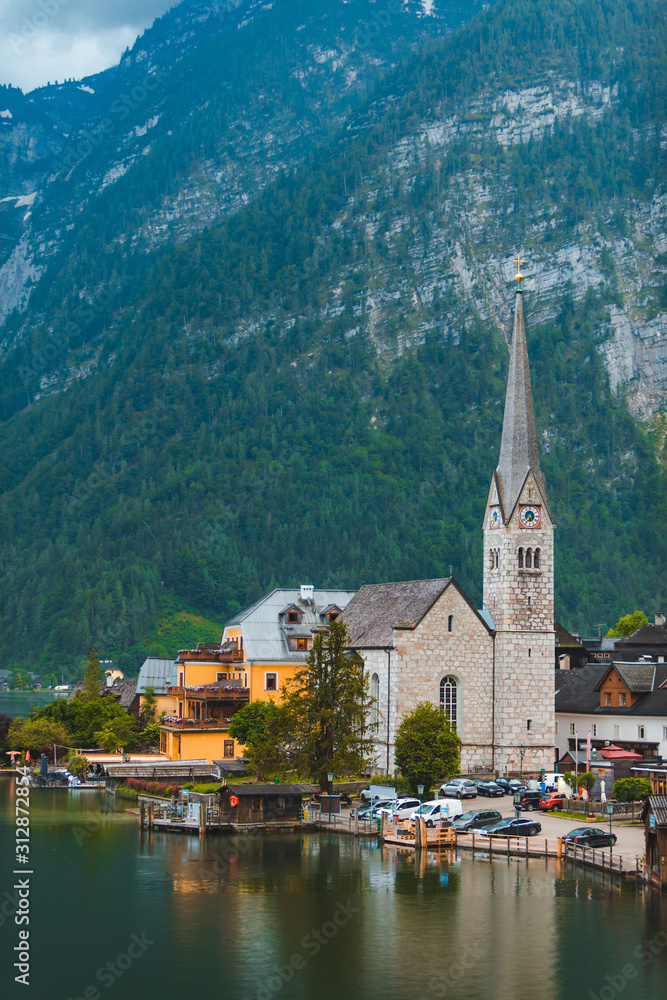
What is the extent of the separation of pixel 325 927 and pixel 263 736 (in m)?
34.4

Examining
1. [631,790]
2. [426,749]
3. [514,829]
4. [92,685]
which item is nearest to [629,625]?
[92,685]

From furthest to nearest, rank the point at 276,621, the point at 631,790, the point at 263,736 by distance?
1. the point at 276,621
2. the point at 263,736
3. the point at 631,790

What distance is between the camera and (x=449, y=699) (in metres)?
82.6

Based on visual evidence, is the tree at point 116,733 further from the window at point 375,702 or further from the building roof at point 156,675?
the window at point 375,702

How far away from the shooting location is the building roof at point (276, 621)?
94312mm

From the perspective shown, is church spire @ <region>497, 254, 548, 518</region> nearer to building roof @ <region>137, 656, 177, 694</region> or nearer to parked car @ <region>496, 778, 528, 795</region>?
parked car @ <region>496, 778, 528, 795</region>

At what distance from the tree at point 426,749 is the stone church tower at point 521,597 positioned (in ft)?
27.4

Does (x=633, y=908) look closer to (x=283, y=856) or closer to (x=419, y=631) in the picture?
(x=283, y=856)

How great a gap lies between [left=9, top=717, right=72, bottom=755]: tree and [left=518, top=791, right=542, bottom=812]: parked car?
45306 millimetres

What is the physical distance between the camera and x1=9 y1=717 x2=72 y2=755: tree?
103m

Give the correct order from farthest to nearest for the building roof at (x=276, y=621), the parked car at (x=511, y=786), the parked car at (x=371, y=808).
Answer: the building roof at (x=276, y=621) < the parked car at (x=511, y=786) < the parked car at (x=371, y=808)

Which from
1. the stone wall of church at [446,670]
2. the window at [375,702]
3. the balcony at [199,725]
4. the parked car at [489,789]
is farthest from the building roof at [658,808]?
the balcony at [199,725]

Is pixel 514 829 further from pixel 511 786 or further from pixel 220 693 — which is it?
pixel 220 693

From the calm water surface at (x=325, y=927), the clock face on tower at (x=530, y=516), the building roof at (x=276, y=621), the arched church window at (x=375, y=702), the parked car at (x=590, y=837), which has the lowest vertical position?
the calm water surface at (x=325, y=927)
